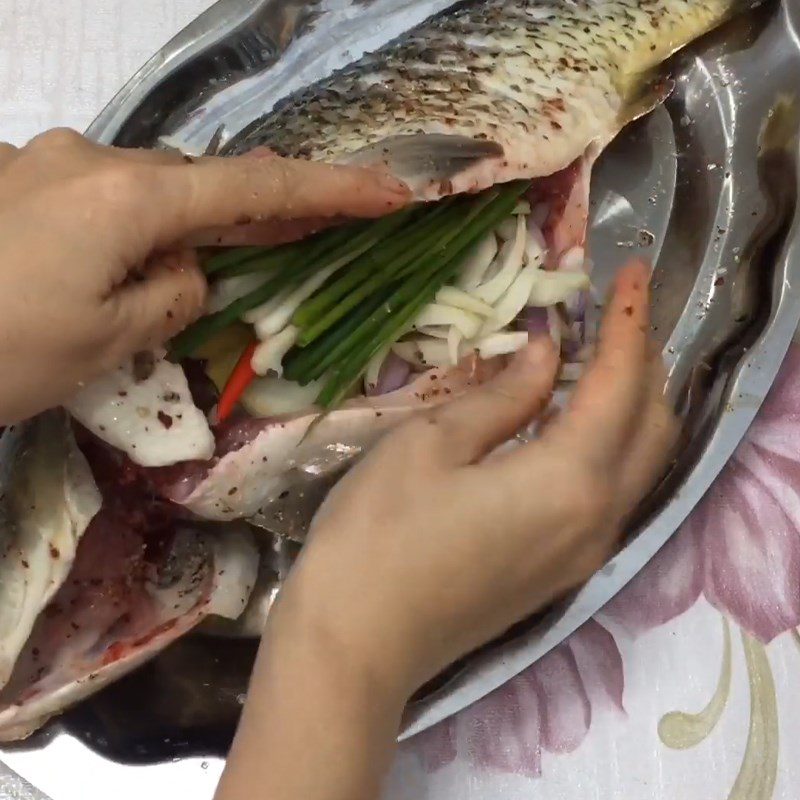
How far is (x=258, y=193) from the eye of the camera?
29.3 inches

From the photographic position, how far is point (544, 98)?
3.19 ft

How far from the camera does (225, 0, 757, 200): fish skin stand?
2.94 ft

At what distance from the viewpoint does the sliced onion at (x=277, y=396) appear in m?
0.91

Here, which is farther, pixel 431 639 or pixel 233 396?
pixel 233 396

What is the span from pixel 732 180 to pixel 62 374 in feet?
2.79

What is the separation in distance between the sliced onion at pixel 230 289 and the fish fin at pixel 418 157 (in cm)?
16

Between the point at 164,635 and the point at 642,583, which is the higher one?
the point at 164,635

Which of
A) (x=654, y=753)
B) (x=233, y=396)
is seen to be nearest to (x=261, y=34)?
(x=233, y=396)

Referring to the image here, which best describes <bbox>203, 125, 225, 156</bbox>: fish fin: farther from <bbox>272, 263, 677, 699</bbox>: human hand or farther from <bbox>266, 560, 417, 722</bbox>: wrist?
<bbox>266, 560, 417, 722</bbox>: wrist

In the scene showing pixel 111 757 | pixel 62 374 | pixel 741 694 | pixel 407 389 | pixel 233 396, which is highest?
pixel 62 374

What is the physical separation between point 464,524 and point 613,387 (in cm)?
23

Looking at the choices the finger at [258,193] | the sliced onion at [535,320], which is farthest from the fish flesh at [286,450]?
the finger at [258,193]

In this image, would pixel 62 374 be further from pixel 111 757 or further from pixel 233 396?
pixel 111 757

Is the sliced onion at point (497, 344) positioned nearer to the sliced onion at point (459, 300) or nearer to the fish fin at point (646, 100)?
the sliced onion at point (459, 300)
